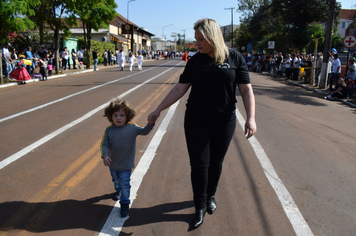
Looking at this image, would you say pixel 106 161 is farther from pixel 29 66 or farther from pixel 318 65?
pixel 29 66

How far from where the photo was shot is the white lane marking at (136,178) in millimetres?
3254

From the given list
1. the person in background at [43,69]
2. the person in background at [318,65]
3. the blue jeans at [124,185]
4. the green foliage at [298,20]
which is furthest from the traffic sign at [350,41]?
the green foliage at [298,20]

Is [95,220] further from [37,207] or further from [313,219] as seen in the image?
[313,219]

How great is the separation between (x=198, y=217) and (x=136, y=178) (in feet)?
4.51

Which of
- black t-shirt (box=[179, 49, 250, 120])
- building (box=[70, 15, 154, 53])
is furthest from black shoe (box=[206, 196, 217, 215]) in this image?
building (box=[70, 15, 154, 53])

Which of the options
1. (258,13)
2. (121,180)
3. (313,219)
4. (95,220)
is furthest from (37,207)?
(258,13)

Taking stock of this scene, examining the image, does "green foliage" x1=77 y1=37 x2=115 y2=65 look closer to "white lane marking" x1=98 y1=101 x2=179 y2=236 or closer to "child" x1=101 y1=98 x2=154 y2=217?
"white lane marking" x1=98 y1=101 x2=179 y2=236

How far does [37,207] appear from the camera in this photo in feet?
12.0

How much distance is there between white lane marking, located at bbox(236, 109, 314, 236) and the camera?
3352 mm

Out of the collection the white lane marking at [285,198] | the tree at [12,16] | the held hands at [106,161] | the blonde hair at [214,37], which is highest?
the tree at [12,16]

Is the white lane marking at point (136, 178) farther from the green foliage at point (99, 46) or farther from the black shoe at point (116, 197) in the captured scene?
the green foliage at point (99, 46)

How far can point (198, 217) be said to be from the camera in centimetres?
336

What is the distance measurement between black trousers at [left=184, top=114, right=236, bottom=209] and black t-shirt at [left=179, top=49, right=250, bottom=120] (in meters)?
0.09

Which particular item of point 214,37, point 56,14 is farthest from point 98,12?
point 214,37
